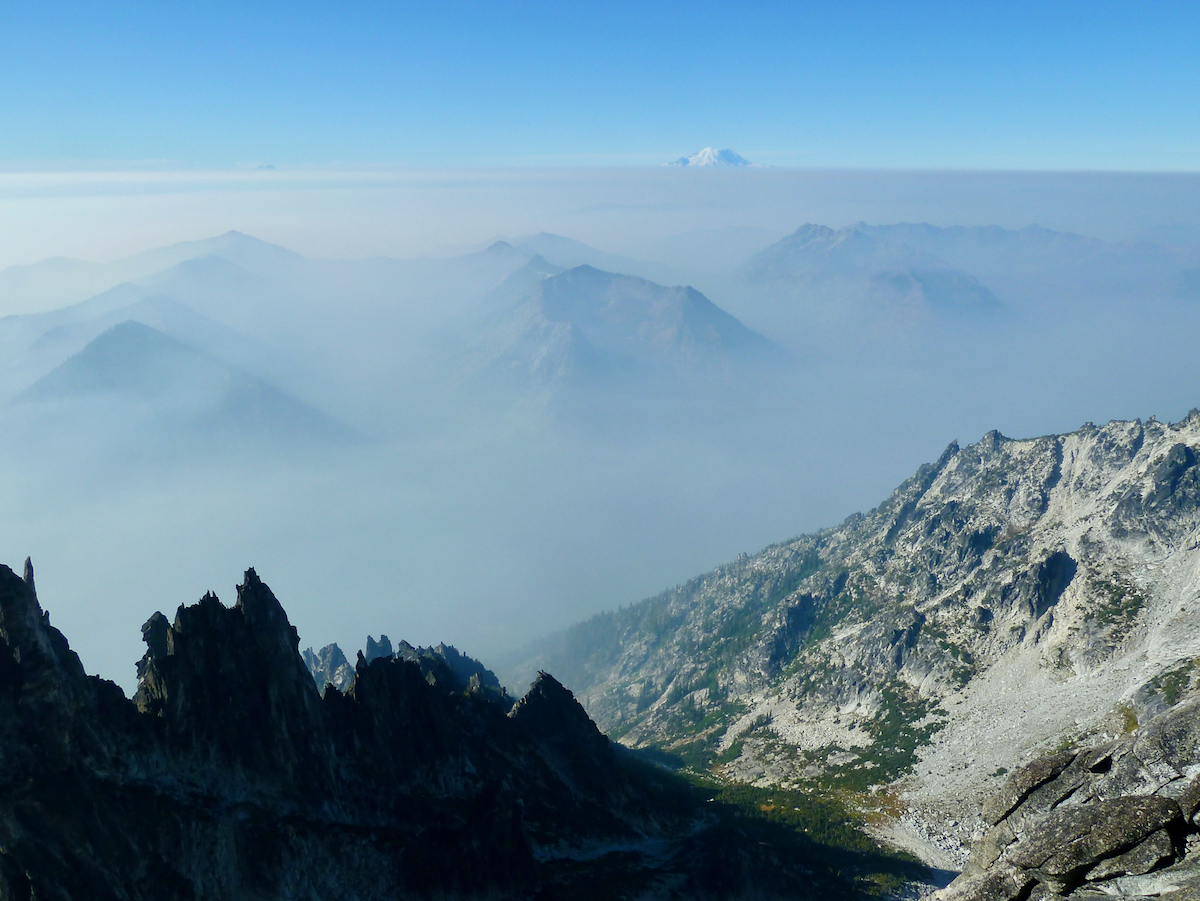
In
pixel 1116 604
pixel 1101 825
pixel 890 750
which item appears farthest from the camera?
pixel 890 750

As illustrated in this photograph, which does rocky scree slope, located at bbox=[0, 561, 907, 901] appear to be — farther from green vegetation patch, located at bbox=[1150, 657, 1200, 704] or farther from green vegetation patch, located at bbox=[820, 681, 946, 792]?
green vegetation patch, located at bbox=[1150, 657, 1200, 704]

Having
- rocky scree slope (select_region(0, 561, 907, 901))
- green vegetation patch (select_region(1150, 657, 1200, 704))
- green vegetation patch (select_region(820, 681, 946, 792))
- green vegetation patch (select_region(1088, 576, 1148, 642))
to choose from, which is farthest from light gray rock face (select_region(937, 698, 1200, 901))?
green vegetation patch (select_region(1088, 576, 1148, 642))

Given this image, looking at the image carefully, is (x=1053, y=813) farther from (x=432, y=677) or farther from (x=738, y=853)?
(x=432, y=677)

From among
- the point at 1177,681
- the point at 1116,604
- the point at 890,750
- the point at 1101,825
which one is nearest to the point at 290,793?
the point at 1101,825

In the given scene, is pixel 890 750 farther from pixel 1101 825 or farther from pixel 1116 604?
pixel 1101 825

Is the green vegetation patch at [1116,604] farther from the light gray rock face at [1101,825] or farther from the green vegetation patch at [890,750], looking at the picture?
the light gray rock face at [1101,825]

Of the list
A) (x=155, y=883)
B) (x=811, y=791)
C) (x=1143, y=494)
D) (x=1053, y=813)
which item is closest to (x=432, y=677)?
(x=155, y=883)
